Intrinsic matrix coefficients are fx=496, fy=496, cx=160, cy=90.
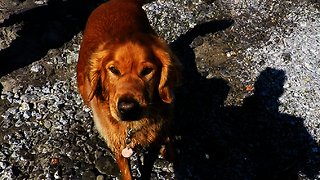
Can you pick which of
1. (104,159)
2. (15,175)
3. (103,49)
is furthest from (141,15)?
(15,175)

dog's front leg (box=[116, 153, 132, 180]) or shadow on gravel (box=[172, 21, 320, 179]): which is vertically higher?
dog's front leg (box=[116, 153, 132, 180])

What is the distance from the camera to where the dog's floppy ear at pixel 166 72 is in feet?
12.2

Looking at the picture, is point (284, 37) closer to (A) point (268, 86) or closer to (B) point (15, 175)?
(A) point (268, 86)

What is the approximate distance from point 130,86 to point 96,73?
44cm

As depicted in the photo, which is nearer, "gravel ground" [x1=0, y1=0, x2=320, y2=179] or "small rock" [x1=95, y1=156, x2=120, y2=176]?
"small rock" [x1=95, y1=156, x2=120, y2=176]

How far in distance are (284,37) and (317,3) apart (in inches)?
30.1

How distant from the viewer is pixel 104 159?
15.8 feet

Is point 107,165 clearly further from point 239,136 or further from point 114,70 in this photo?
point 114,70

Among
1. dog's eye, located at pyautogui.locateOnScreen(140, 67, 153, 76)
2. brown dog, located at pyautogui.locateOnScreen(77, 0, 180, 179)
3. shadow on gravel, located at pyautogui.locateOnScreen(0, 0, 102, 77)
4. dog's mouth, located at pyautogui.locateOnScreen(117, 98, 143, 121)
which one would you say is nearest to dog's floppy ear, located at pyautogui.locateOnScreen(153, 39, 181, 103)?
brown dog, located at pyautogui.locateOnScreen(77, 0, 180, 179)

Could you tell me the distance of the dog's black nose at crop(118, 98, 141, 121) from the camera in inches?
133

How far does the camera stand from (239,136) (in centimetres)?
506

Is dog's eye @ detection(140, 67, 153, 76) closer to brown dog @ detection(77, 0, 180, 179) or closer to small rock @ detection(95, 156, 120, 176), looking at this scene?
brown dog @ detection(77, 0, 180, 179)

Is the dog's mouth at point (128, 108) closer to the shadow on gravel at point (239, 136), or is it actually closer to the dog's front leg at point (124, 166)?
the dog's front leg at point (124, 166)

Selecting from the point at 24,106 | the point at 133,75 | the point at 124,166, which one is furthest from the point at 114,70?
the point at 24,106
